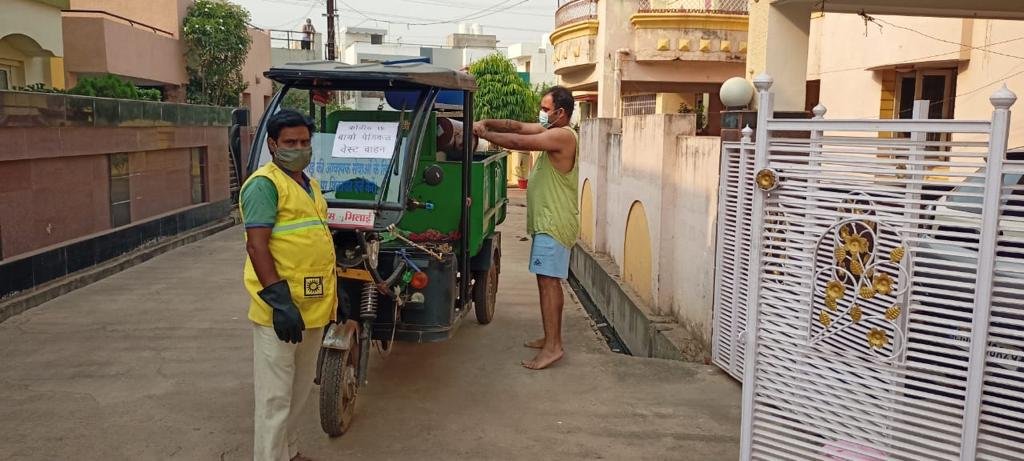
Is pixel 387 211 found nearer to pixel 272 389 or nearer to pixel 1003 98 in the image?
pixel 272 389

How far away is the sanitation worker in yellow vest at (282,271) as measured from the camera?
3.68 m

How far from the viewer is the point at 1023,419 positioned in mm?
3014

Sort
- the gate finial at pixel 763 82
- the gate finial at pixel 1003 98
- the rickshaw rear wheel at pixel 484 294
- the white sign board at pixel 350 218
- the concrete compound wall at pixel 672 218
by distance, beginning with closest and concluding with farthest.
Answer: the gate finial at pixel 1003 98 → the gate finial at pixel 763 82 → the white sign board at pixel 350 218 → the concrete compound wall at pixel 672 218 → the rickshaw rear wheel at pixel 484 294

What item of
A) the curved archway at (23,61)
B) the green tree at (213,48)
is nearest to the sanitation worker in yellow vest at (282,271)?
the curved archway at (23,61)

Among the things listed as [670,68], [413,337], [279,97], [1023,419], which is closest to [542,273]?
[413,337]

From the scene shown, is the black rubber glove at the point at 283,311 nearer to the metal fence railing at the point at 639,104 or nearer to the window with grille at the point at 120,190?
the window with grille at the point at 120,190

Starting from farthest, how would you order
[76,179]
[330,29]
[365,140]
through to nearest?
1. [330,29]
2. [76,179]
3. [365,140]

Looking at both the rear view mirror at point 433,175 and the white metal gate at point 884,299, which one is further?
the rear view mirror at point 433,175

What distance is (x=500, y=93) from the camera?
100 ft

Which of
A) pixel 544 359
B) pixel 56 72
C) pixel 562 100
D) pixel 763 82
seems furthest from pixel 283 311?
pixel 56 72

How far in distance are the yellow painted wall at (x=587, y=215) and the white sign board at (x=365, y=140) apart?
8.02m

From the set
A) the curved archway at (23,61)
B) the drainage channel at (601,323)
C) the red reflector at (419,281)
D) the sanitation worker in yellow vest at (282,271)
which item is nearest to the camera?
the sanitation worker in yellow vest at (282,271)

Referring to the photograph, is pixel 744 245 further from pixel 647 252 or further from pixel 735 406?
pixel 647 252

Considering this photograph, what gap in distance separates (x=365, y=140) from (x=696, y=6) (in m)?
15.6
